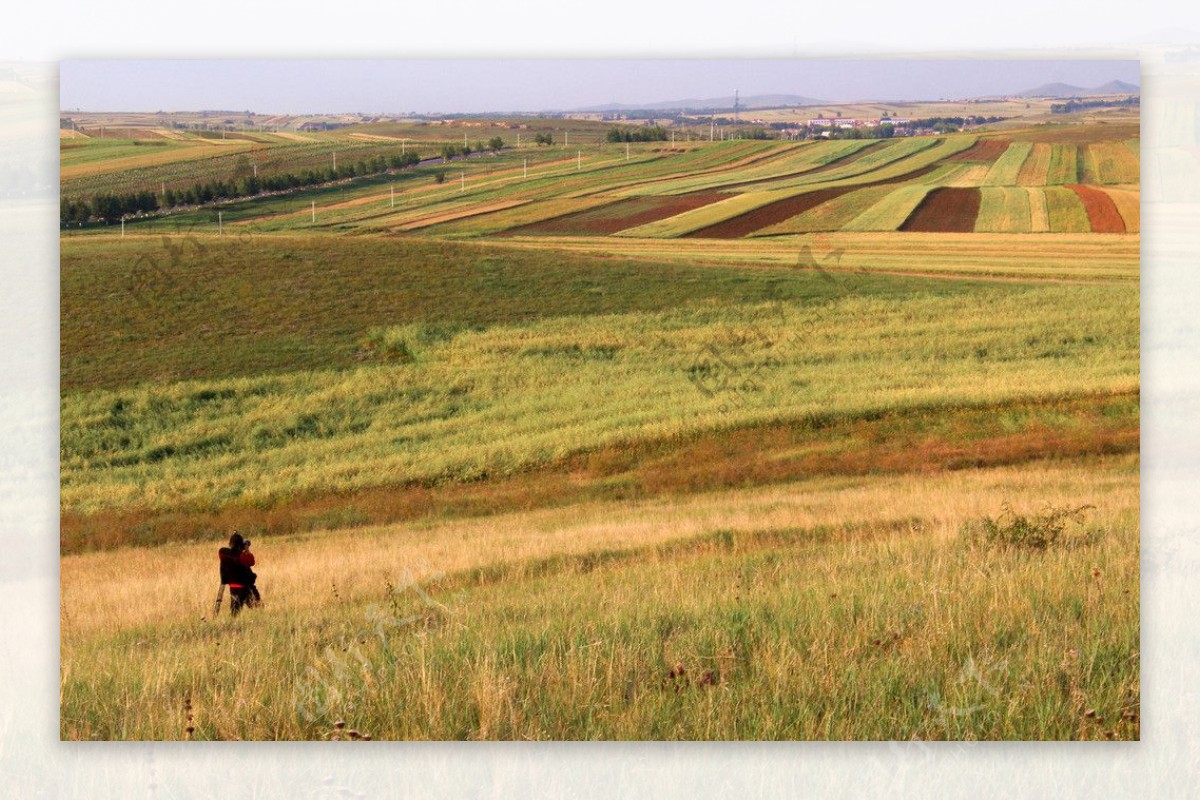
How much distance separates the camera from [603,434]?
6.40 meters

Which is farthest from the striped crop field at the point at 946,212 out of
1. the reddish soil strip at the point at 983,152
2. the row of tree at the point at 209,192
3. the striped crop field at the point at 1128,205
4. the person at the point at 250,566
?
the person at the point at 250,566

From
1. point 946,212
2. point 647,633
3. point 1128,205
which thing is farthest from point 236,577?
point 1128,205

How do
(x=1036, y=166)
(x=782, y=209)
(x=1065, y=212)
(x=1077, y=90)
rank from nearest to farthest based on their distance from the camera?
(x=1077, y=90) → (x=782, y=209) → (x=1065, y=212) → (x=1036, y=166)

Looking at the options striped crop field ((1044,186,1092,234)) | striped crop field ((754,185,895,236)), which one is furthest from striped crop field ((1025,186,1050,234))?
striped crop field ((754,185,895,236))

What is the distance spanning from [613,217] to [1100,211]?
296 centimetres

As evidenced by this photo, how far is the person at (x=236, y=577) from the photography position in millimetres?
5859

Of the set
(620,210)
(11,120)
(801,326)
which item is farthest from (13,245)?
(801,326)

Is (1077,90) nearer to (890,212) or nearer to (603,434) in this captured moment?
(890,212)

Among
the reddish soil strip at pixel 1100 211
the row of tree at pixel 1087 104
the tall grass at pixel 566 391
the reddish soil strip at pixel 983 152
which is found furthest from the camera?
the reddish soil strip at pixel 983 152

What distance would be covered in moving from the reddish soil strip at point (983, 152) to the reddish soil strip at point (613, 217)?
5.46 feet

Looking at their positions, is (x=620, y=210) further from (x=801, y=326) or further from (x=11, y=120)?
(x=11, y=120)

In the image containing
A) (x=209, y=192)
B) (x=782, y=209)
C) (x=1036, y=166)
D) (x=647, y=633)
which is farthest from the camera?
(x=1036, y=166)

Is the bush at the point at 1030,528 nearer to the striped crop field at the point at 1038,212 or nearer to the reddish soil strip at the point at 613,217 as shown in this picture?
the striped crop field at the point at 1038,212

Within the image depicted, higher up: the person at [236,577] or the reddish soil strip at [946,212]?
the reddish soil strip at [946,212]
